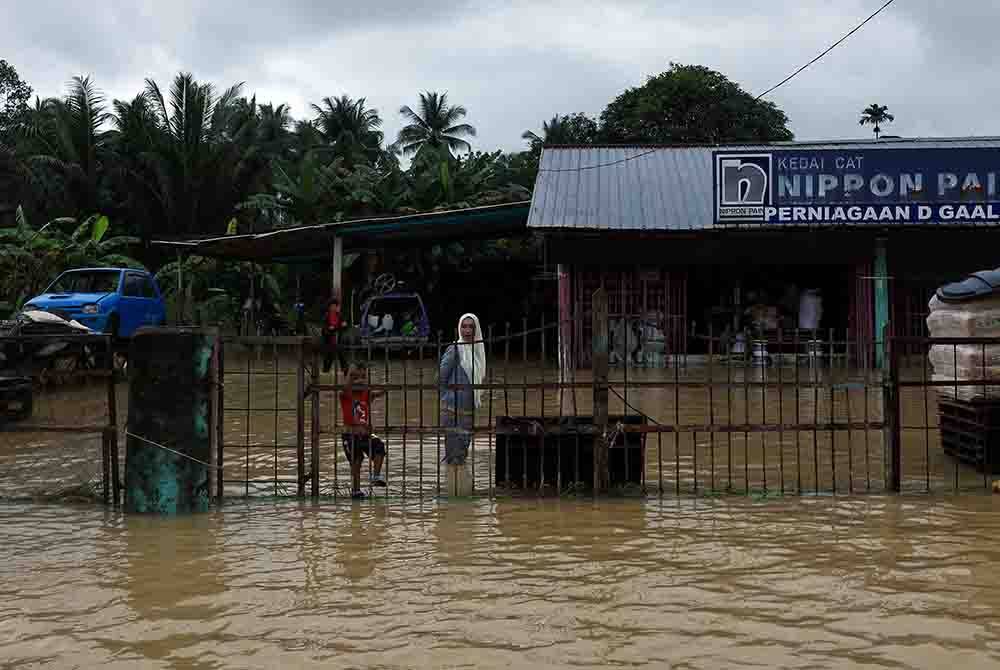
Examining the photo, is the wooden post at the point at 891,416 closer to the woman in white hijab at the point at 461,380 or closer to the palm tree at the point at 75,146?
the woman in white hijab at the point at 461,380

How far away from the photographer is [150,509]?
23.1ft

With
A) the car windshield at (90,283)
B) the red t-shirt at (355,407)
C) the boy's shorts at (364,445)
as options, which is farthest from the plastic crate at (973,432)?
the car windshield at (90,283)

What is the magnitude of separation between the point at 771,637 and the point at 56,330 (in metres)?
13.2

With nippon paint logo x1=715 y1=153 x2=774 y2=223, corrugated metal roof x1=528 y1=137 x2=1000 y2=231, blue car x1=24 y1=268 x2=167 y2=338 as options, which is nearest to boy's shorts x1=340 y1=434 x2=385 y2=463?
blue car x1=24 y1=268 x2=167 y2=338

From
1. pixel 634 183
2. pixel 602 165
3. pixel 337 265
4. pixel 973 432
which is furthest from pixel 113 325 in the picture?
pixel 973 432

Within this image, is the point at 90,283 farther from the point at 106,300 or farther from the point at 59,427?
the point at 59,427

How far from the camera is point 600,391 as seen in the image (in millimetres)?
7363

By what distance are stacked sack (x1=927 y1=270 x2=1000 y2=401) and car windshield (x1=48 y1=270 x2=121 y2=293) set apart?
48.0ft

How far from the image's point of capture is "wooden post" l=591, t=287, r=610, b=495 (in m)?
7.27

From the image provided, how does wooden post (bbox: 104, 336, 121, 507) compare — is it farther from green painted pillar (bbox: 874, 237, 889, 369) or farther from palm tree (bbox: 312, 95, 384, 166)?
palm tree (bbox: 312, 95, 384, 166)

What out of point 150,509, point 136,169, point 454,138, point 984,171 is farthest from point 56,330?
point 454,138

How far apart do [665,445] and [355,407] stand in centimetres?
367

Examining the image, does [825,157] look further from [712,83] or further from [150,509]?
[712,83]

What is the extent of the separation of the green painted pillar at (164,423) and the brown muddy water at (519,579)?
0.74ft
